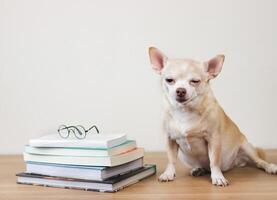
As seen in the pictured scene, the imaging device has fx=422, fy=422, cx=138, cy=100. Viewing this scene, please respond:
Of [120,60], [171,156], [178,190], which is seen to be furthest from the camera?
[120,60]

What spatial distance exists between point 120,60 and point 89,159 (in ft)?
1.87

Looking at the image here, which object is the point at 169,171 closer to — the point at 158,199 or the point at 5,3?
the point at 158,199

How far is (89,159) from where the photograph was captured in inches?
37.6

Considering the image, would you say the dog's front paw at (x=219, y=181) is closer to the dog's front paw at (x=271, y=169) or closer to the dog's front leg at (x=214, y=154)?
the dog's front leg at (x=214, y=154)

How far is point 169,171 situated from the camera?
1.03 m

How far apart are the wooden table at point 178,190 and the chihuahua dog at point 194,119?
33 millimetres

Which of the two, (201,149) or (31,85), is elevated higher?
(31,85)

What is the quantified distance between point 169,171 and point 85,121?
53cm

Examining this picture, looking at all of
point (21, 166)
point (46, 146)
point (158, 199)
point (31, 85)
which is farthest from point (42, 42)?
point (158, 199)

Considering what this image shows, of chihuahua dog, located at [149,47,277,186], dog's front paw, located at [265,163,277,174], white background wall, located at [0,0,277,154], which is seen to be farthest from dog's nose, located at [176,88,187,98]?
white background wall, located at [0,0,277,154]

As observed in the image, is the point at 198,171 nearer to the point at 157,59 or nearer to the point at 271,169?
the point at 271,169

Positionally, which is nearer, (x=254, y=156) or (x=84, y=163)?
(x=84, y=163)

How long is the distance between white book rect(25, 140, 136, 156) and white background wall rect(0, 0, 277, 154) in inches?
17.7

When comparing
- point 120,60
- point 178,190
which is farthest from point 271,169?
point 120,60
